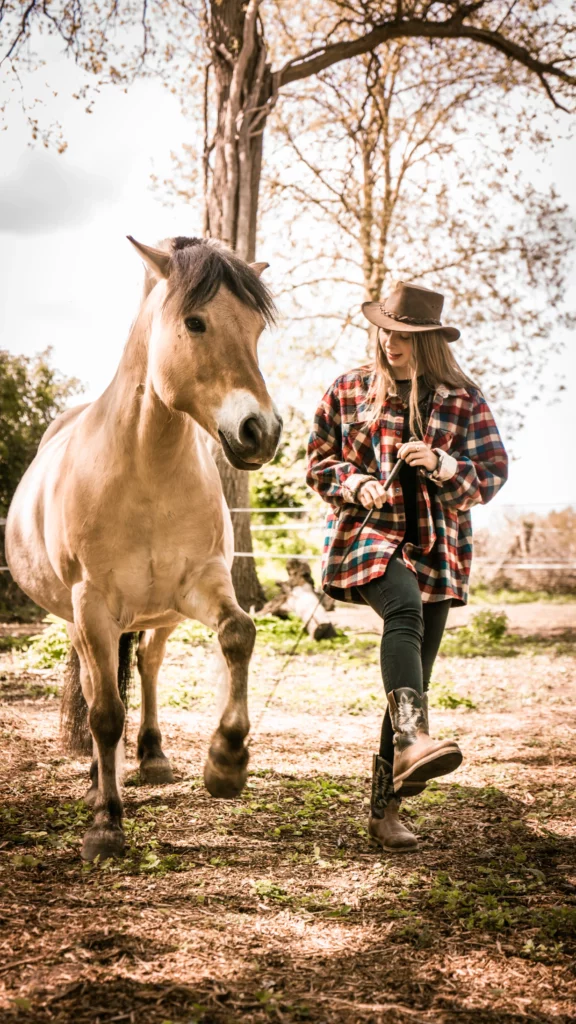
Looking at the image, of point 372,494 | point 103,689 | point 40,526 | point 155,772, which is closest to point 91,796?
point 155,772

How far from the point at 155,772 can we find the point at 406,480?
2.01 meters

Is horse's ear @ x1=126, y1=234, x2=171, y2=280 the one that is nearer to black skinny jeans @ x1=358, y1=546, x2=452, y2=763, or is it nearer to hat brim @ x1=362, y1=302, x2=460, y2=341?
hat brim @ x1=362, y1=302, x2=460, y2=341

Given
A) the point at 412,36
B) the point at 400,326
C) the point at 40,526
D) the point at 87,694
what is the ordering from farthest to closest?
the point at 412,36, the point at 40,526, the point at 87,694, the point at 400,326

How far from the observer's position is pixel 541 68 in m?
11.6

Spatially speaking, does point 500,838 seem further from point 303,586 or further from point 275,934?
point 303,586

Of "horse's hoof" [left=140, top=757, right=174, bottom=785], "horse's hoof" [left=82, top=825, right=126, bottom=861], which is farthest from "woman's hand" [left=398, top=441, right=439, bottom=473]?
"horse's hoof" [left=140, top=757, right=174, bottom=785]

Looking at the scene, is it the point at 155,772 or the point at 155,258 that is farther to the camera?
the point at 155,772

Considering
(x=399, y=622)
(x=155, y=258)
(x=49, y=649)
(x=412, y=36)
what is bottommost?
(x=49, y=649)

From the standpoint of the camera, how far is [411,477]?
3.17 meters

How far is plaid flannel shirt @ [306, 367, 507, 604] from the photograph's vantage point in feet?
10.1

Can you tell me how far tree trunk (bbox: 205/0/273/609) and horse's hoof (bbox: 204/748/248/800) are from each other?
248 inches

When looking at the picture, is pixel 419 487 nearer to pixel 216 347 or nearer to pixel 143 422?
pixel 216 347

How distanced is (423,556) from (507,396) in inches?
426

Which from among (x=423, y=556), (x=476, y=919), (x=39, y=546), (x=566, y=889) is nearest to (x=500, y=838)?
(x=566, y=889)
